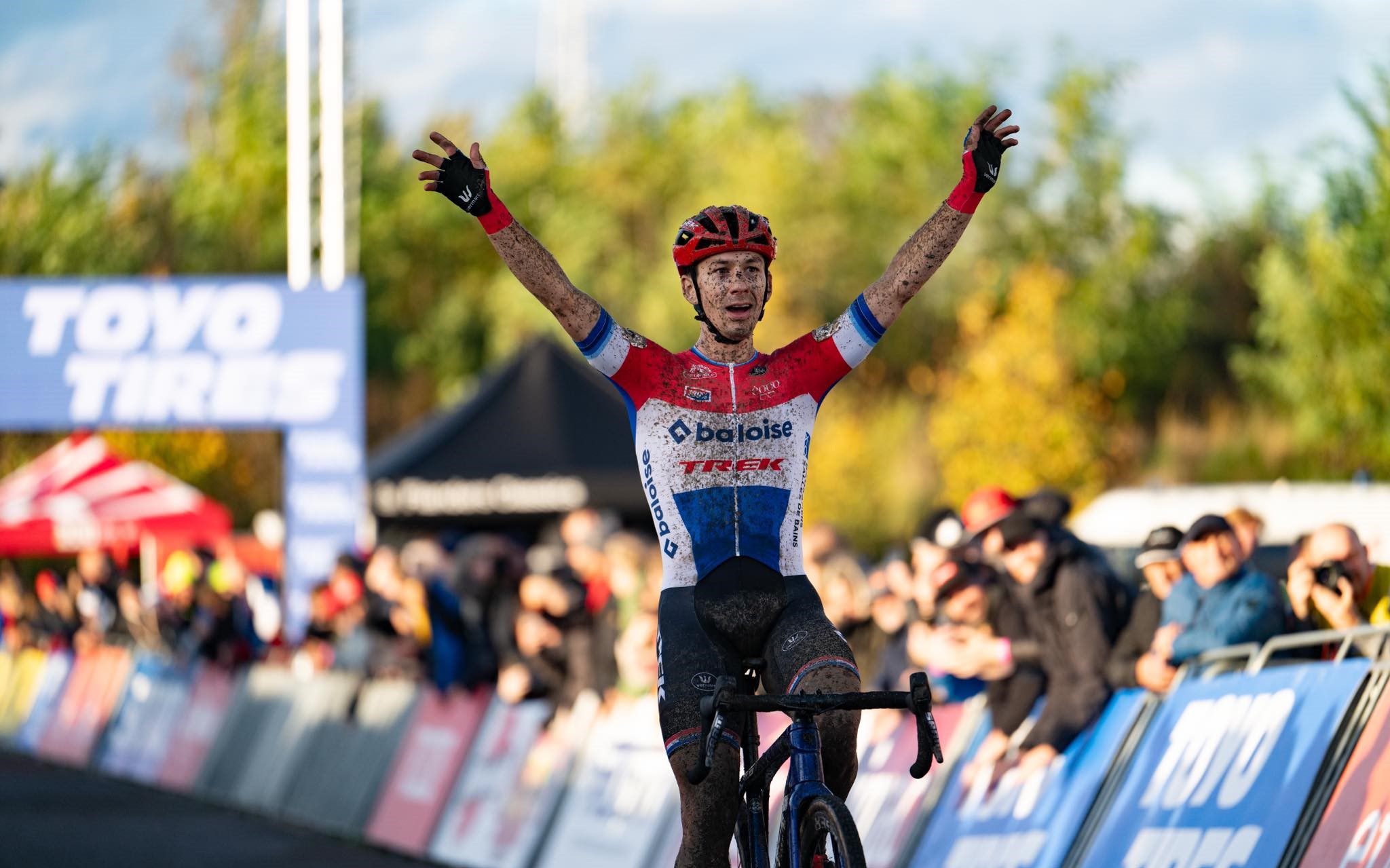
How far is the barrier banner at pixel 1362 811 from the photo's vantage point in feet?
21.7

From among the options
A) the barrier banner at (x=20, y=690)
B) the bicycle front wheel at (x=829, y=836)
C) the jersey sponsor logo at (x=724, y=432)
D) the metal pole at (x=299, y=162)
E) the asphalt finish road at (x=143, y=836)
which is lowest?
the asphalt finish road at (x=143, y=836)

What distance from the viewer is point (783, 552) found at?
6.21 metres

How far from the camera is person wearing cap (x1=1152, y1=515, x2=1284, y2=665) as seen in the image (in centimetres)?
818

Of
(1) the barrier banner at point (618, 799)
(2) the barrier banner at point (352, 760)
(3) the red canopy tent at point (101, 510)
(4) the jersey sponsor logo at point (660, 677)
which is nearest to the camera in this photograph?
(4) the jersey sponsor logo at point (660, 677)

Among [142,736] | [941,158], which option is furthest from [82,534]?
[941,158]

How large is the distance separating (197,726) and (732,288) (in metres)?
14.3

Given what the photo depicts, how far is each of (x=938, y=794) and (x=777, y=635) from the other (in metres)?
3.48

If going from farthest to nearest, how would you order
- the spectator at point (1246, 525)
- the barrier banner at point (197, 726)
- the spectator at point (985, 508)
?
1. the barrier banner at point (197, 726)
2. the spectator at point (985, 508)
3. the spectator at point (1246, 525)

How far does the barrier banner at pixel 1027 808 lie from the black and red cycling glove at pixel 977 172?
9.14 ft

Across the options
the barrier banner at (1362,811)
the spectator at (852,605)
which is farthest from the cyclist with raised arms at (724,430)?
the spectator at (852,605)

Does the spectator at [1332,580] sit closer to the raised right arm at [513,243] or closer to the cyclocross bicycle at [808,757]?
the cyclocross bicycle at [808,757]

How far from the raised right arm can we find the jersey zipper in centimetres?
43

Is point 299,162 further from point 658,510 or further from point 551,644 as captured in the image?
point 658,510

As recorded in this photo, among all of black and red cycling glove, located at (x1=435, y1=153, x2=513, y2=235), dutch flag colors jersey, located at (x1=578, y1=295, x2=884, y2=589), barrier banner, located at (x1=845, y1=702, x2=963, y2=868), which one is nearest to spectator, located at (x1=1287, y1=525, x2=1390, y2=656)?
barrier banner, located at (x1=845, y1=702, x2=963, y2=868)
